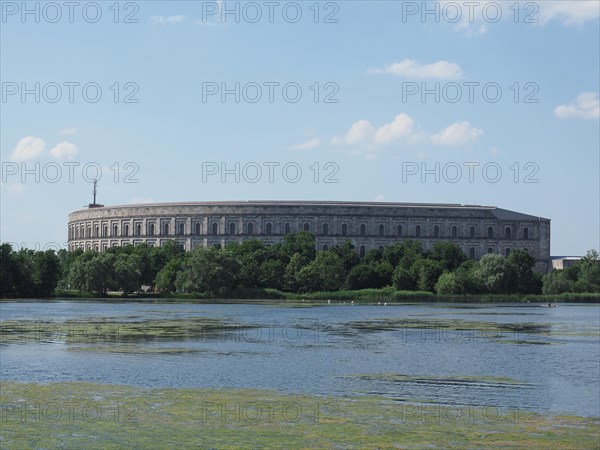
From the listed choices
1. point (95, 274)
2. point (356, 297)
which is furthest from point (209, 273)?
point (356, 297)

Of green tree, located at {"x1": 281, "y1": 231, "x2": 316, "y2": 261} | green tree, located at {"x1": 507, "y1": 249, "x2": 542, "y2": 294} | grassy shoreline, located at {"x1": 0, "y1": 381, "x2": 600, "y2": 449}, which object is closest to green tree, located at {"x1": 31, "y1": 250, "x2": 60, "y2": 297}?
green tree, located at {"x1": 281, "y1": 231, "x2": 316, "y2": 261}

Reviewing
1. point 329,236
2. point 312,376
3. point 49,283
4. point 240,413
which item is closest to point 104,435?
point 240,413

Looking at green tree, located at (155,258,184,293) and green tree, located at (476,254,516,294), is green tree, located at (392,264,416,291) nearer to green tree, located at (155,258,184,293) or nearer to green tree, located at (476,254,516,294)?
green tree, located at (476,254,516,294)

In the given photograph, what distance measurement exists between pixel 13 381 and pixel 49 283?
298ft

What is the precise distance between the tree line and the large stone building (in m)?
25.3

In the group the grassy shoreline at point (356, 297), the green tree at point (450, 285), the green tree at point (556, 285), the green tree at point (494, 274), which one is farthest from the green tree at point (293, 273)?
the green tree at point (556, 285)

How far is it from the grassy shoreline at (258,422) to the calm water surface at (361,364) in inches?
69.6

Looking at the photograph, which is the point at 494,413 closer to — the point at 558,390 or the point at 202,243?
the point at 558,390

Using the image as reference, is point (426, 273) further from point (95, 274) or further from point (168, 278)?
point (95, 274)

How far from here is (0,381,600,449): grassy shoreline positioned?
19.2 metres

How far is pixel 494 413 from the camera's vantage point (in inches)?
902

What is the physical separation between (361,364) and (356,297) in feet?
281

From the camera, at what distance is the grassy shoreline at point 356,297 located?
114000 millimetres

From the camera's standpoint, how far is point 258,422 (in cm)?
2134
